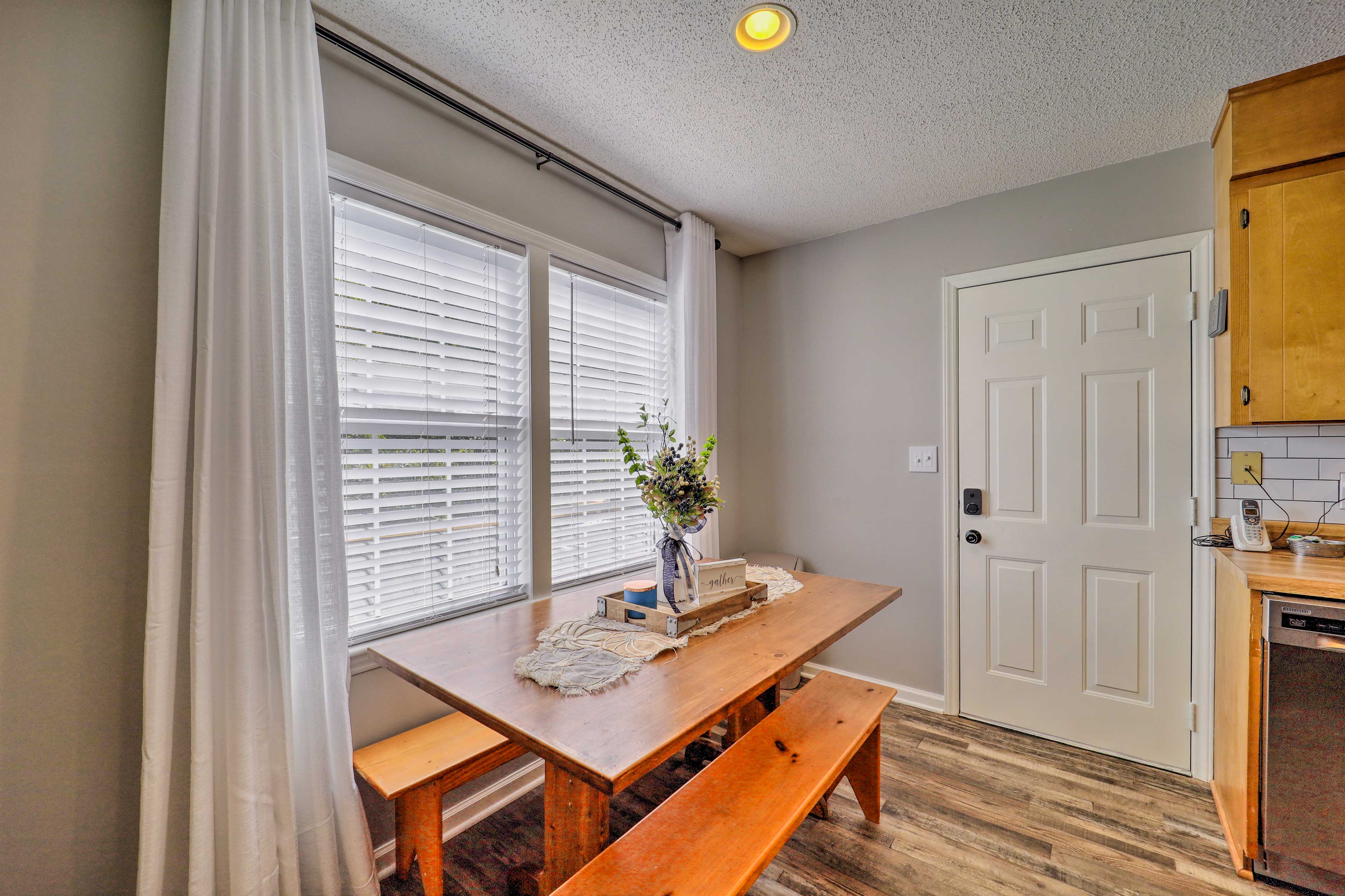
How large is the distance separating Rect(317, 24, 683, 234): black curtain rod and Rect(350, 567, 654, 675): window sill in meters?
1.70

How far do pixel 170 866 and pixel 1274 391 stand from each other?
3.42 meters

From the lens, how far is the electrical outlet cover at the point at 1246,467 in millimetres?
2135

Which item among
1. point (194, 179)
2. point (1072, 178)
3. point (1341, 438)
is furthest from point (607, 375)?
point (1341, 438)

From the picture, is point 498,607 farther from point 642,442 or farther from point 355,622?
point 642,442

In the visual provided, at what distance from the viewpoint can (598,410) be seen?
2609 millimetres

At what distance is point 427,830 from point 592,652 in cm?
69

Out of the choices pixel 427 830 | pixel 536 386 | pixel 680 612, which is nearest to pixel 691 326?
pixel 536 386

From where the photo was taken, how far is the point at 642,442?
112 inches

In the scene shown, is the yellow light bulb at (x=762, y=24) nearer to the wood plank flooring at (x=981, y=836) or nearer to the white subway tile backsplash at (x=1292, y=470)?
the white subway tile backsplash at (x=1292, y=470)

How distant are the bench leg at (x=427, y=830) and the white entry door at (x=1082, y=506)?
2394 mm

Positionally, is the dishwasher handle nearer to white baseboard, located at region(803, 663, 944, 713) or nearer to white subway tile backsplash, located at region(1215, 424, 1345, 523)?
white subway tile backsplash, located at region(1215, 424, 1345, 523)

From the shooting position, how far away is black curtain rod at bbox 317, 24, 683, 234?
1.69 m

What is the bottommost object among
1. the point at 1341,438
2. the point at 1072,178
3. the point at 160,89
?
the point at 1341,438

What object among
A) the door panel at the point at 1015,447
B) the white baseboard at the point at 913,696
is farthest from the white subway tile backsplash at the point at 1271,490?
the white baseboard at the point at 913,696
